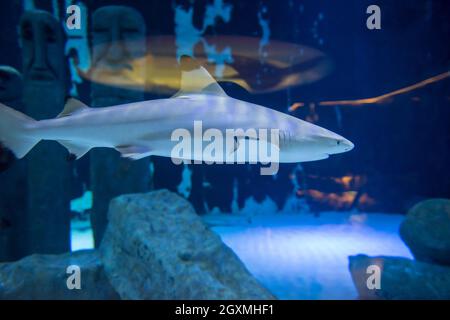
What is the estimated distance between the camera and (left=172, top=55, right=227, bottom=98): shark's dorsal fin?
2430 millimetres

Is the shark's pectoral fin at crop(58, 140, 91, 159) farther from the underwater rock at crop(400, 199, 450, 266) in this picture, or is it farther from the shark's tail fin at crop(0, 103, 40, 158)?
the underwater rock at crop(400, 199, 450, 266)

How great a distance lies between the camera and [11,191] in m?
3.96

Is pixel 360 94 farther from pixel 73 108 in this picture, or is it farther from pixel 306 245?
pixel 73 108

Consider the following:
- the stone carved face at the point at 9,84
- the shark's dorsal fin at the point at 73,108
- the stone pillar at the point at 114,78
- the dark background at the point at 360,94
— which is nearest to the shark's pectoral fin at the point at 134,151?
the shark's dorsal fin at the point at 73,108

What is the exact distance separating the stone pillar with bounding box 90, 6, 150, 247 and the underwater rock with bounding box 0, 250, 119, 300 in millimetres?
1181

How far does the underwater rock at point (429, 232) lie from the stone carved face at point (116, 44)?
4216 millimetres

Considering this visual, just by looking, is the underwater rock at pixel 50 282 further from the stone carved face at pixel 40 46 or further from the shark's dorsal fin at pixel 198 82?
the stone carved face at pixel 40 46

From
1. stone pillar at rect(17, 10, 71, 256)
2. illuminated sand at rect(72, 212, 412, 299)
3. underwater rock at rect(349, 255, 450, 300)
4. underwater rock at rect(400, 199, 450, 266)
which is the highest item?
stone pillar at rect(17, 10, 71, 256)

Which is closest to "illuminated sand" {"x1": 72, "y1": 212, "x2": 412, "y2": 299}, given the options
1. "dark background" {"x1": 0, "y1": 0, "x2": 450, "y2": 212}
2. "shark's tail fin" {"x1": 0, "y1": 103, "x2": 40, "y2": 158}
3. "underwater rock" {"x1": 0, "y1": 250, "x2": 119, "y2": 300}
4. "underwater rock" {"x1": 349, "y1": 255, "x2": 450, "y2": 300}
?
"underwater rock" {"x1": 349, "y1": 255, "x2": 450, "y2": 300}

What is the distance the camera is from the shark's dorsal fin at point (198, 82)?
2430mm

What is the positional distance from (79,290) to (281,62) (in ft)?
13.4

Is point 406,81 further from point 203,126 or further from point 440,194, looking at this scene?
point 203,126

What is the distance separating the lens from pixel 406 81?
546cm
